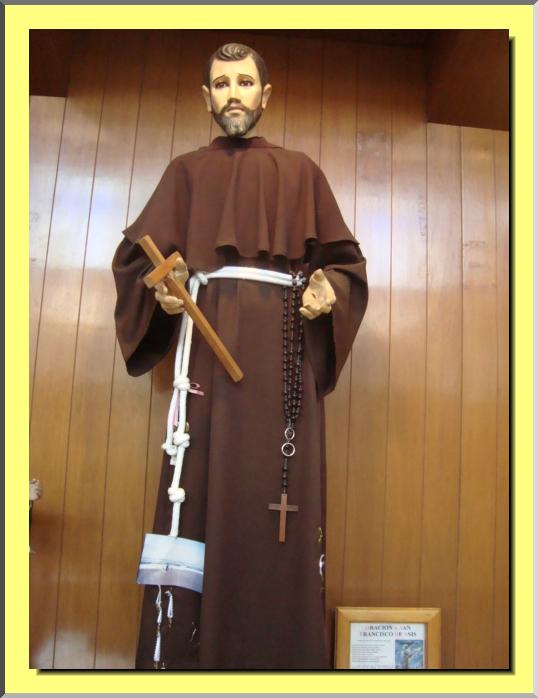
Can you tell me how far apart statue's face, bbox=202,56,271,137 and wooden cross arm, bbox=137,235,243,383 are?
0.38 metres

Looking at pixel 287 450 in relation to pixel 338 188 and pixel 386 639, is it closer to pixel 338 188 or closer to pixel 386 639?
pixel 386 639

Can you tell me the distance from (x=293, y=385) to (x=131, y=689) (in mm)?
607

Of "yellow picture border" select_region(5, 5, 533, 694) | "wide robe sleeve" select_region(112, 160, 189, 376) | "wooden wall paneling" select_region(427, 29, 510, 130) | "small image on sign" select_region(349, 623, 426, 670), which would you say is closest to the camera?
"yellow picture border" select_region(5, 5, 533, 694)

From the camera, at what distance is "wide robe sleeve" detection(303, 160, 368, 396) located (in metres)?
1.33

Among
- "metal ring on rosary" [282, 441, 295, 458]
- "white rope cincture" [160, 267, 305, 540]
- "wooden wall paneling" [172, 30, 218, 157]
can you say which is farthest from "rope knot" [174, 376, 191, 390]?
"wooden wall paneling" [172, 30, 218, 157]

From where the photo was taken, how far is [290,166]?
1433 millimetres

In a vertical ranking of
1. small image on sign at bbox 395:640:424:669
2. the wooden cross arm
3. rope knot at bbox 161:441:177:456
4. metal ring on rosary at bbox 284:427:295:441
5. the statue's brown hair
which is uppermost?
the statue's brown hair

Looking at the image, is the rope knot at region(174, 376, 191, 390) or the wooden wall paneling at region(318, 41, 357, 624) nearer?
the rope knot at region(174, 376, 191, 390)

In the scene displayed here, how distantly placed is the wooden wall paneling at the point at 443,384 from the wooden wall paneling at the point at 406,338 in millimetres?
23

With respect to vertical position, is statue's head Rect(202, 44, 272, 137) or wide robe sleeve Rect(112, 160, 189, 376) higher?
statue's head Rect(202, 44, 272, 137)

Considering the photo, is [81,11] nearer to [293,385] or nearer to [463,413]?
[293,385]

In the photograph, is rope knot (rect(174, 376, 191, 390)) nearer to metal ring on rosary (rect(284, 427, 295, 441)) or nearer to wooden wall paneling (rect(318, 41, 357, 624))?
metal ring on rosary (rect(284, 427, 295, 441))

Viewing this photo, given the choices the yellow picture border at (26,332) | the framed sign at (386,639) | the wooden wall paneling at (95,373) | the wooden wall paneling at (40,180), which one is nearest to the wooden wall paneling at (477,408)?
the framed sign at (386,639)

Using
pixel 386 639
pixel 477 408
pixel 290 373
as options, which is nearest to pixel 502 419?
pixel 477 408
